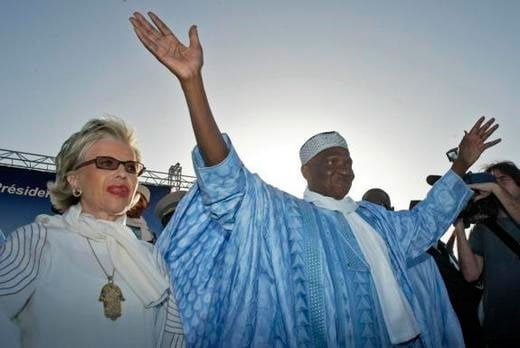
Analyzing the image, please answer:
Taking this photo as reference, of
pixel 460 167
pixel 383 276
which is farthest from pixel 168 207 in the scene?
pixel 460 167

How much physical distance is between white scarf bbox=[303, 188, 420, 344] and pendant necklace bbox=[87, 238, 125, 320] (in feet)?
4.33

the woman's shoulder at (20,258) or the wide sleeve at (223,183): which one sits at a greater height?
the wide sleeve at (223,183)

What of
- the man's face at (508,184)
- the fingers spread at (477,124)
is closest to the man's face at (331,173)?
the fingers spread at (477,124)

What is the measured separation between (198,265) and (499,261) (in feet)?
Answer: 9.36

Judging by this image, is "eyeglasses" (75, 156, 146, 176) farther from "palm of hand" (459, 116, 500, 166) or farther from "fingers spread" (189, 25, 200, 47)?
"palm of hand" (459, 116, 500, 166)

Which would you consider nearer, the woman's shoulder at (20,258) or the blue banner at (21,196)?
the woman's shoulder at (20,258)

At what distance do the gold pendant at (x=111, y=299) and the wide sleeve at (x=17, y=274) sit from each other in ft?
0.92

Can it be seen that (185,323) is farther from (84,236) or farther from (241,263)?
(84,236)

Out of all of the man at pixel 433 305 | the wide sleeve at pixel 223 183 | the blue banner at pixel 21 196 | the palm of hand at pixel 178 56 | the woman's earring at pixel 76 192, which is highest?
the blue banner at pixel 21 196

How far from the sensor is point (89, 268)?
5.49 ft

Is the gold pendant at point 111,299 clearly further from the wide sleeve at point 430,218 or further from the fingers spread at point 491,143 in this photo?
the fingers spread at point 491,143

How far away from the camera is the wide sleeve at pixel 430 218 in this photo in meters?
2.51

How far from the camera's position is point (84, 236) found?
1.78 m

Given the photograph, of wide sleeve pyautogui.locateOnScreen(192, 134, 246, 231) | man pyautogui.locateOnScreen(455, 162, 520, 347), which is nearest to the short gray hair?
wide sleeve pyautogui.locateOnScreen(192, 134, 246, 231)
